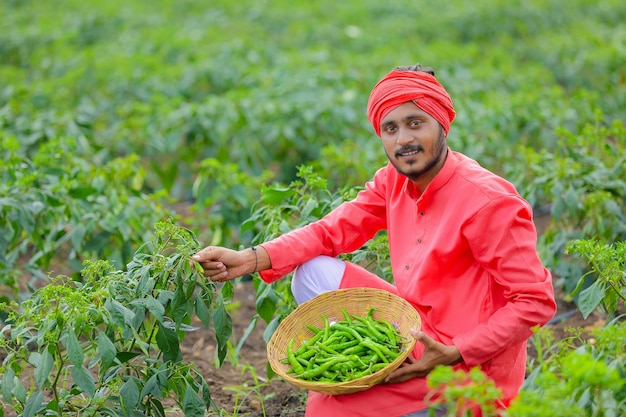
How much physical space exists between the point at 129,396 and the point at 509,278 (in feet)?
3.75

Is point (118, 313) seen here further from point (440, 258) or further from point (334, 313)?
→ point (440, 258)

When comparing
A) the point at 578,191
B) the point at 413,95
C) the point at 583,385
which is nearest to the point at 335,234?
the point at 413,95

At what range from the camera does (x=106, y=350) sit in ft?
7.97

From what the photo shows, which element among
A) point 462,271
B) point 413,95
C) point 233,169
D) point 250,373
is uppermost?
point 413,95

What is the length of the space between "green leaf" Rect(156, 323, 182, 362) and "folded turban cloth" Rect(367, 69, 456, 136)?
0.91 metres

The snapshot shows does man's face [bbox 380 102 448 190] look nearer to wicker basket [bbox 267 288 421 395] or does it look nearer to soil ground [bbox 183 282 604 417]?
wicker basket [bbox 267 288 421 395]

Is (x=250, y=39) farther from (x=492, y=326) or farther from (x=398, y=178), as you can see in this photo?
(x=492, y=326)

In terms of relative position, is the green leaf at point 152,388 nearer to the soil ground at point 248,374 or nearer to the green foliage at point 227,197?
the soil ground at point 248,374

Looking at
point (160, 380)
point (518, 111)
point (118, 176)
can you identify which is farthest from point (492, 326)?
point (518, 111)

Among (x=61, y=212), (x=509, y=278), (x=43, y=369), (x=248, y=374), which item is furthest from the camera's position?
(x=61, y=212)

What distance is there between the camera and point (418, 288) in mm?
2711

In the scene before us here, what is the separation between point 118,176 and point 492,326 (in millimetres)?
2414

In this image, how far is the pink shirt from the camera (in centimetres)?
248

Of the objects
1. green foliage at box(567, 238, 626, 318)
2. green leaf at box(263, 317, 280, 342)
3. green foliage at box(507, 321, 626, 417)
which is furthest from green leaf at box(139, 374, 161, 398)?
green foliage at box(567, 238, 626, 318)
